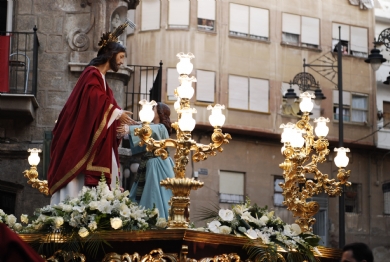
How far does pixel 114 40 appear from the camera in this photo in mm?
12203

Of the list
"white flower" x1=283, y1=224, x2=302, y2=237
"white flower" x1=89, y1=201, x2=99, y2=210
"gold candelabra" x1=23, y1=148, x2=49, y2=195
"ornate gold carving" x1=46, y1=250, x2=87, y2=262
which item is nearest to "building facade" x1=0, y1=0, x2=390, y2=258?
"gold candelabra" x1=23, y1=148, x2=49, y2=195

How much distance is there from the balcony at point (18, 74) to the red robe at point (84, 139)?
248 inches

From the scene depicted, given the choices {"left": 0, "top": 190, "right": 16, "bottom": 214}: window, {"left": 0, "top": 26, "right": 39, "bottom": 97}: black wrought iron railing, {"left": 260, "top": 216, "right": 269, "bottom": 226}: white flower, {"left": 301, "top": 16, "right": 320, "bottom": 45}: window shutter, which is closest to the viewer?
{"left": 260, "top": 216, "right": 269, "bottom": 226}: white flower

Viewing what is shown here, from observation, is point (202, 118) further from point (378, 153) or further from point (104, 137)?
point (104, 137)

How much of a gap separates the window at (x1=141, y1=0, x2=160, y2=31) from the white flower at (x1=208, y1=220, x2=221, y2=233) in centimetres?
2780

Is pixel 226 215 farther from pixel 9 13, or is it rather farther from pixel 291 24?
pixel 291 24

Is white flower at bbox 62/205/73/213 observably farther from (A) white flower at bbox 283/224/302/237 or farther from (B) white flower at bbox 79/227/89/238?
(A) white flower at bbox 283/224/302/237

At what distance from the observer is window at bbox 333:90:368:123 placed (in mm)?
41000

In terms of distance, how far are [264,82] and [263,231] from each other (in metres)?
28.7

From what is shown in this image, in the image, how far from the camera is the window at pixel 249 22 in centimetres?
3875

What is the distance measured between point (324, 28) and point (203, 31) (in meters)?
5.75

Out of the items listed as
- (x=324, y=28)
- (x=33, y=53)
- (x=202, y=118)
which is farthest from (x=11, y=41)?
(x=324, y=28)

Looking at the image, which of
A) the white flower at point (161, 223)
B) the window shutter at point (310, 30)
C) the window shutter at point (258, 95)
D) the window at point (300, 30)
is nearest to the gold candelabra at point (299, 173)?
the white flower at point (161, 223)

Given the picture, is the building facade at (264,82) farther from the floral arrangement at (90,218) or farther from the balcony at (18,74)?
the floral arrangement at (90,218)
